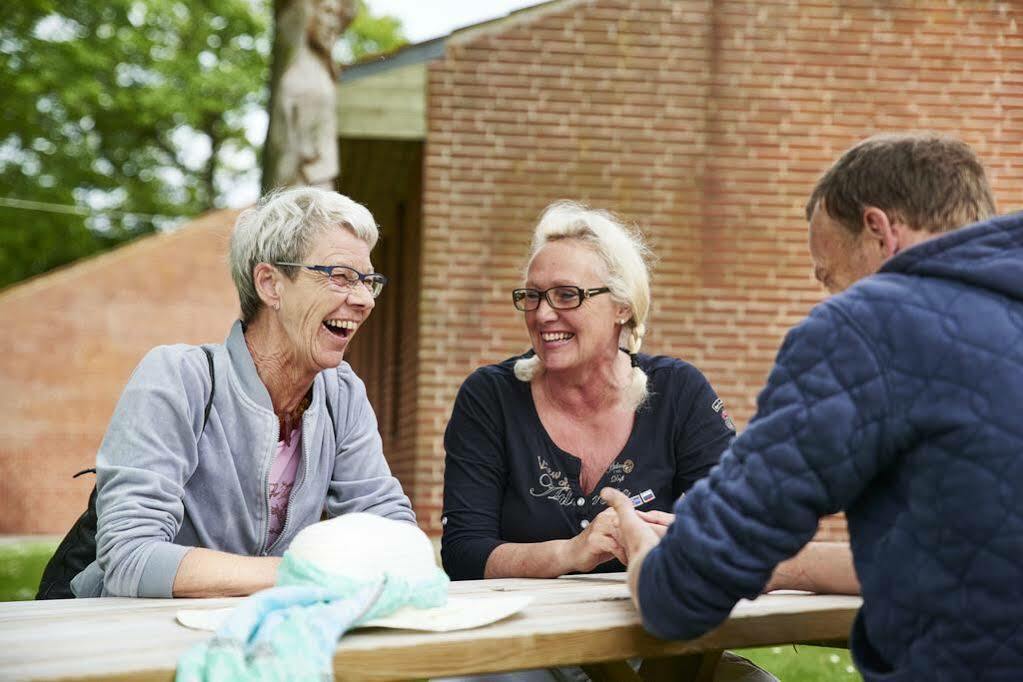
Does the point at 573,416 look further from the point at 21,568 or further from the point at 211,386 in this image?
the point at 21,568

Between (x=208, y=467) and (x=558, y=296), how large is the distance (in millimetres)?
1210

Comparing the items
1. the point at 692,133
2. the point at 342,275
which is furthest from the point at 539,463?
the point at 692,133

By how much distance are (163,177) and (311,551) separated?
29.9 meters

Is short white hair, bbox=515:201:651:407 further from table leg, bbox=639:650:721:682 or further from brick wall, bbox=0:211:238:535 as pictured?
brick wall, bbox=0:211:238:535

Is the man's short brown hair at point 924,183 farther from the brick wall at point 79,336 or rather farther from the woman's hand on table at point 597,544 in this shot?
the brick wall at point 79,336

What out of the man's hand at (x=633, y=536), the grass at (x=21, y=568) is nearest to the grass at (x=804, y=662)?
the grass at (x=21, y=568)

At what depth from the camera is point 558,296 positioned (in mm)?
3465

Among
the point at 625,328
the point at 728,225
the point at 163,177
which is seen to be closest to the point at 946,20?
the point at 728,225

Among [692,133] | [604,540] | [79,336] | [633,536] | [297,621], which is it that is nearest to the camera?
[297,621]

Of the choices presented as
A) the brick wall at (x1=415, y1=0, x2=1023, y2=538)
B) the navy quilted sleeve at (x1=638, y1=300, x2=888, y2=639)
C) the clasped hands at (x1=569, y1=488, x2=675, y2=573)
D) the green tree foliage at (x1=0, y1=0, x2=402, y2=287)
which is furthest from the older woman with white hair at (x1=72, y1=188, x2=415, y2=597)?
the green tree foliage at (x1=0, y1=0, x2=402, y2=287)

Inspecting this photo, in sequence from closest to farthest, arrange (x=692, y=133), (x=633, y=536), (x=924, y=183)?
1. (x=924, y=183)
2. (x=633, y=536)
3. (x=692, y=133)

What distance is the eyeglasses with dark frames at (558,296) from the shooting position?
3.45 meters

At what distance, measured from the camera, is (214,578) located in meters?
2.27

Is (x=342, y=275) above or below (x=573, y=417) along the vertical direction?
above
